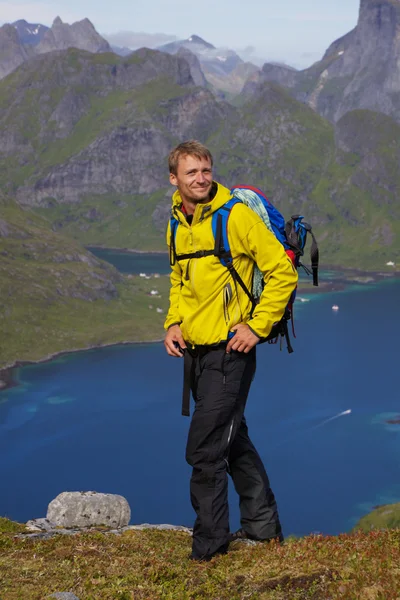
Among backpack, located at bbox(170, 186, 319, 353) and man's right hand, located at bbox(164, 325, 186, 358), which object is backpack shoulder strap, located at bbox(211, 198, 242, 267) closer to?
backpack, located at bbox(170, 186, 319, 353)

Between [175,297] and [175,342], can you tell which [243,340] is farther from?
[175,297]

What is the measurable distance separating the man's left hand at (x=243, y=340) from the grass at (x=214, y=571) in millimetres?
3580

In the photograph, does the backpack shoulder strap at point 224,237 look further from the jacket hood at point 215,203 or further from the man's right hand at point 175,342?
the man's right hand at point 175,342

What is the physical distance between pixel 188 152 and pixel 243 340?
349cm

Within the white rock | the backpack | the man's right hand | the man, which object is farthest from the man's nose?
the white rock

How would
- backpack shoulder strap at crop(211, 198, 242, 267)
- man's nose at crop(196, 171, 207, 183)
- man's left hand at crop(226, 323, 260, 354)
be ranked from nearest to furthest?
man's left hand at crop(226, 323, 260, 354), backpack shoulder strap at crop(211, 198, 242, 267), man's nose at crop(196, 171, 207, 183)

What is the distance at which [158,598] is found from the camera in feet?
34.9

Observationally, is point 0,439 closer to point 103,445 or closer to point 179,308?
point 103,445

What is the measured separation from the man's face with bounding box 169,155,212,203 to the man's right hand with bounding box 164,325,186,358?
2556 millimetres

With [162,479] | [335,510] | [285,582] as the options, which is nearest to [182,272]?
[285,582]

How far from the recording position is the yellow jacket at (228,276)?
1218cm

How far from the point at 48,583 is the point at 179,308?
17.7ft

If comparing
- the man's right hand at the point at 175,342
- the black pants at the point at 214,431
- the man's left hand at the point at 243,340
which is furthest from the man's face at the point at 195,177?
the black pants at the point at 214,431

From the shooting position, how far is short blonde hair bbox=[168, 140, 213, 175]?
495 inches
